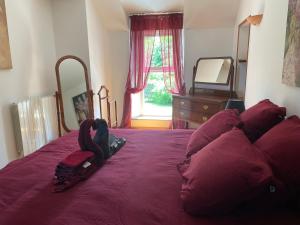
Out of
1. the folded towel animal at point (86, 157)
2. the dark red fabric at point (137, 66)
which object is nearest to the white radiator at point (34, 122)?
the dark red fabric at point (137, 66)

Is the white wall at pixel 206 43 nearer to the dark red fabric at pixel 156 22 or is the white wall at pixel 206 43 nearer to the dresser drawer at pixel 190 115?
the dark red fabric at pixel 156 22

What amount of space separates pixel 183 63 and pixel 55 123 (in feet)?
6.85

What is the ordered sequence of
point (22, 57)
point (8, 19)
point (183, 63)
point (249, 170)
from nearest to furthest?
point (249, 170) < point (8, 19) < point (22, 57) < point (183, 63)

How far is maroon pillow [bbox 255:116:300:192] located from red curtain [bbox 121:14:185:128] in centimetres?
275

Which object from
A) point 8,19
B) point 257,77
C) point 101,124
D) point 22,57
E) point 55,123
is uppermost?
point 8,19

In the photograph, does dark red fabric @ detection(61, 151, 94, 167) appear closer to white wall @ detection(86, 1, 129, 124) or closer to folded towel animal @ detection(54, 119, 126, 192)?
folded towel animal @ detection(54, 119, 126, 192)

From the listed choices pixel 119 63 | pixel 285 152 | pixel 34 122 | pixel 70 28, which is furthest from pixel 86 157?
pixel 119 63

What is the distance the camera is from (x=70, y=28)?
3.33 metres

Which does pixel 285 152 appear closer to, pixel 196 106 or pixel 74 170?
pixel 74 170

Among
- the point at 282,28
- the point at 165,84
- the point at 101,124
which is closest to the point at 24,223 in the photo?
the point at 101,124

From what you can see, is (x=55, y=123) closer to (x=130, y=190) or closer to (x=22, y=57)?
(x=22, y=57)

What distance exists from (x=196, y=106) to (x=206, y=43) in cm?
105

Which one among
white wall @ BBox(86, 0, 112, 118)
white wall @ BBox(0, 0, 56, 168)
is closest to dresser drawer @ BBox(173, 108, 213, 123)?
white wall @ BBox(86, 0, 112, 118)

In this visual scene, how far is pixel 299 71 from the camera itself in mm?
1324
